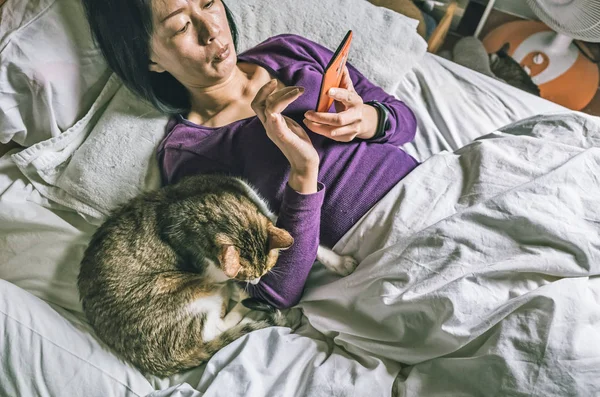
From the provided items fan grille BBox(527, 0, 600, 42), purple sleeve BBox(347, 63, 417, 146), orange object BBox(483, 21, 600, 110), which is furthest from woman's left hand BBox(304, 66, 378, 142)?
orange object BBox(483, 21, 600, 110)

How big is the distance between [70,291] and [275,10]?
95cm

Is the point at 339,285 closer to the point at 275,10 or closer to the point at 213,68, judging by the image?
the point at 213,68

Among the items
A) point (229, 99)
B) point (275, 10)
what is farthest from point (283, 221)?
point (275, 10)

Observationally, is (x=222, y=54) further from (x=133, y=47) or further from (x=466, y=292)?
(x=466, y=292)

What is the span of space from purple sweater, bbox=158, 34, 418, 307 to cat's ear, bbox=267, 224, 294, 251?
0.10ft

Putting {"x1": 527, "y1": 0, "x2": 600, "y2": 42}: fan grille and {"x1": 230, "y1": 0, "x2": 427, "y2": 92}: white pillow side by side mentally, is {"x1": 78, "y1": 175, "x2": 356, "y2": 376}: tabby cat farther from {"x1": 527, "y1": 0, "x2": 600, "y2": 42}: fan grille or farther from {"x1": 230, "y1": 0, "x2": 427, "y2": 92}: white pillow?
{"x1": 527, "y1": 0, "x2": 600, "y2": 42}: fan grille

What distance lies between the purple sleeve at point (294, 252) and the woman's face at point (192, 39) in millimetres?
329

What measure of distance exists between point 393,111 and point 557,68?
1020 mm

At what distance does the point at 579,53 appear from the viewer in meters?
1.64

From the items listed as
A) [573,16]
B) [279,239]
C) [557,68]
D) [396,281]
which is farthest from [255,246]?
[557,68]

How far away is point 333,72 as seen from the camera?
2.53 ft

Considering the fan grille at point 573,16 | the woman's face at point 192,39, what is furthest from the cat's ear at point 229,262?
the fan grille at point 573,16

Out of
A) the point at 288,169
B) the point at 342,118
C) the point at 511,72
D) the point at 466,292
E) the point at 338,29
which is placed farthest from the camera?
the point at 511,72

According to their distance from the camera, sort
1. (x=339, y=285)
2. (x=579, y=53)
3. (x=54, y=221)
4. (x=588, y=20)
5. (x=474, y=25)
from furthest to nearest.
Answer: (x=474, y=25)
(x=579, y=53)
(x=588, y=20)
(x=54, y=221)
(x=339, y=285)
